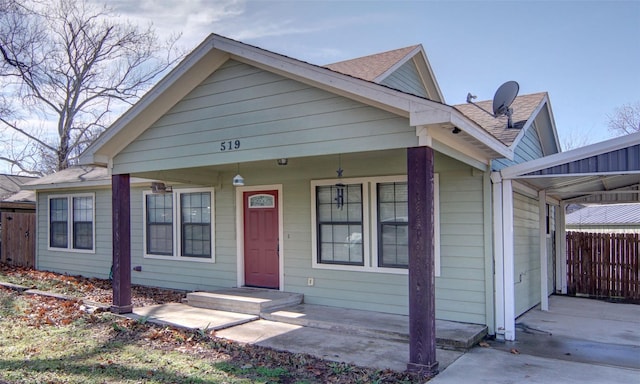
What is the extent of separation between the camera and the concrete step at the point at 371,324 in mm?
Result: 6130

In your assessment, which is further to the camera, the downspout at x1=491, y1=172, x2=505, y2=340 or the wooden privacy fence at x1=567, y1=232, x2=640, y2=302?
the wooden privacy fence at x1=567, y1=232, x2=640, y2=302

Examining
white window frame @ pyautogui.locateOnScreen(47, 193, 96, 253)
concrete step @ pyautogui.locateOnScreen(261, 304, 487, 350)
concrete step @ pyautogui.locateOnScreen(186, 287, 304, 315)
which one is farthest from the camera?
white window frame @ pyautogui.locateOnScreen(47, 193, 96, 253)

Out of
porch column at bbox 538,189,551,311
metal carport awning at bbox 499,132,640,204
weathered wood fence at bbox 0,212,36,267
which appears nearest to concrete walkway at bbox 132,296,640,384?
porch column at bbox 538,189,551,311

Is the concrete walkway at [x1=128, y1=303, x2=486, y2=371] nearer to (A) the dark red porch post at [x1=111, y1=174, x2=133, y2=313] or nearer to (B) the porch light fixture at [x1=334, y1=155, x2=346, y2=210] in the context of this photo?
(A) the dark red porch post at [x1=111, y1=174, x2=133, y2=313]

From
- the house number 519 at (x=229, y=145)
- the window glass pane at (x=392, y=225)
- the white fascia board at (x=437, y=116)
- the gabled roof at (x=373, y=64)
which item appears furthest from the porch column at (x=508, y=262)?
the house number 519 at (x=229, y=145)

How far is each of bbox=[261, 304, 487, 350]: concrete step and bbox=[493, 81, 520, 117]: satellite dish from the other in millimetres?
3739

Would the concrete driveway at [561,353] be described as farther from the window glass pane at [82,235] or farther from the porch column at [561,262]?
the window glass pane at [82,235]

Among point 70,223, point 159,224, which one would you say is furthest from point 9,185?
point 159,224

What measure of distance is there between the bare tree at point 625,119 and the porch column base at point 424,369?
28.0 meters

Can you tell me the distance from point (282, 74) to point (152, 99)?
7.73 feet

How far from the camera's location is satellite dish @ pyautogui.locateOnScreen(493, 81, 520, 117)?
8.03 meters

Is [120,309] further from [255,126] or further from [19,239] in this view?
[19,239]

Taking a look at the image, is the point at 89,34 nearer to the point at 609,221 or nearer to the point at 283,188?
the point at 283,188

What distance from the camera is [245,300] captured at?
7.98 m
